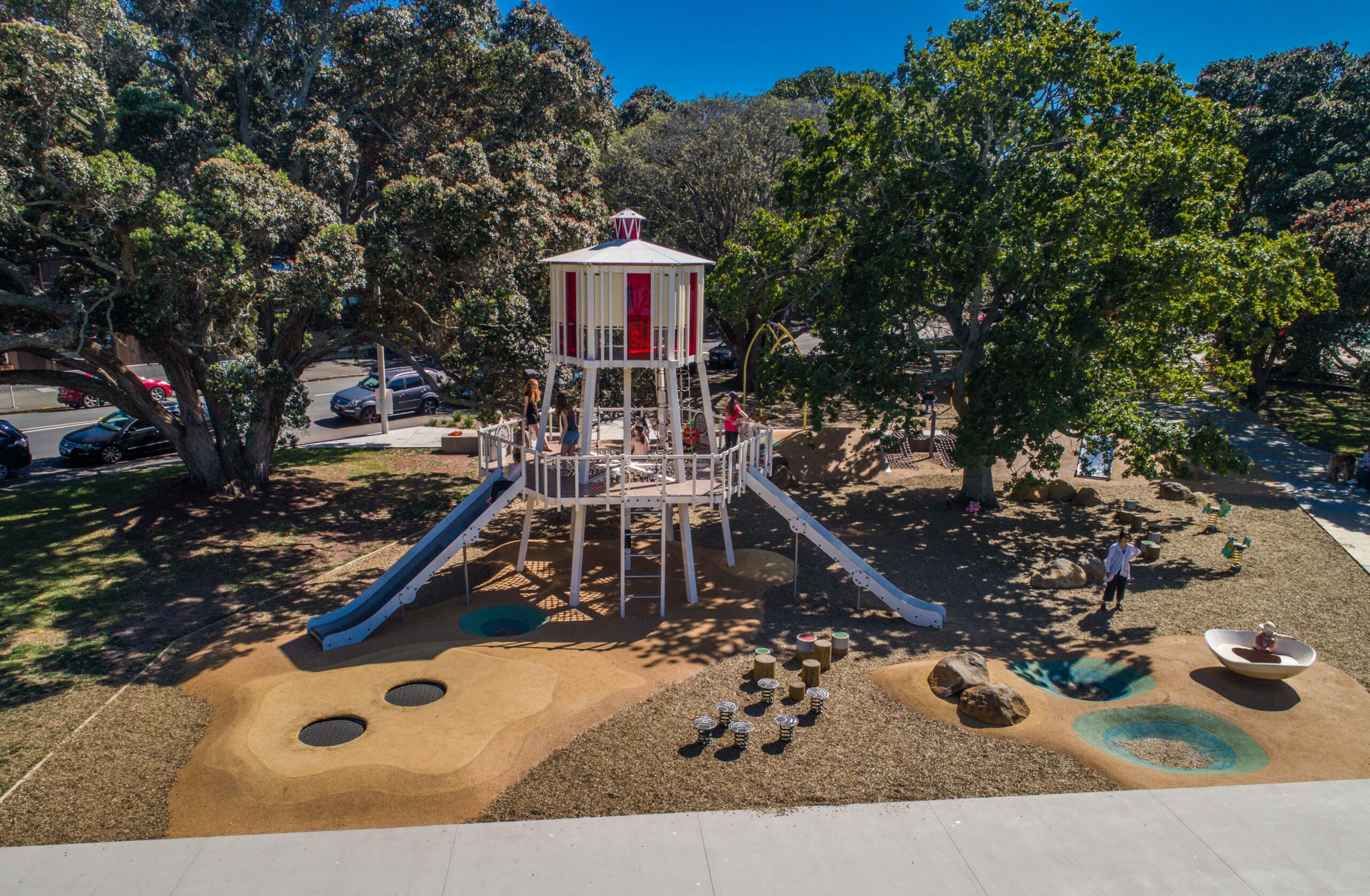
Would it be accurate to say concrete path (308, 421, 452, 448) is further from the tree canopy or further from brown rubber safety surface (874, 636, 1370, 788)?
the tree canopy

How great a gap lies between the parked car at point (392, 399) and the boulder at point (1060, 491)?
75.6ft

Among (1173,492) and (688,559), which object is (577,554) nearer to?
(688,559)

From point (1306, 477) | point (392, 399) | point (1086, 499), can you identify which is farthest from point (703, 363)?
point (392, 399)

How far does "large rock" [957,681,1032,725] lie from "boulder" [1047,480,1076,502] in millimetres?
12177

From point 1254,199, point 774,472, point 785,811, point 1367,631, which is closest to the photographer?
point 785,811

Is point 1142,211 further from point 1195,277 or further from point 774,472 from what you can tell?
point 774,472

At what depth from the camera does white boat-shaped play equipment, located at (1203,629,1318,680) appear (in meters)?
13.5

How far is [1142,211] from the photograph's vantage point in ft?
66.5

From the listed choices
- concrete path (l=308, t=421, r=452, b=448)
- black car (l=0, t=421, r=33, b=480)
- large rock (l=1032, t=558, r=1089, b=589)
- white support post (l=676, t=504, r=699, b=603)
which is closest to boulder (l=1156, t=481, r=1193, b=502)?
large rock (l=1032, t=558, r=1089, b=589)

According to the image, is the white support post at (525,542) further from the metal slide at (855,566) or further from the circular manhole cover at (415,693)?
the circular manhole cover at (415,693)

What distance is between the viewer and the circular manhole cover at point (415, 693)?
13.4 meters

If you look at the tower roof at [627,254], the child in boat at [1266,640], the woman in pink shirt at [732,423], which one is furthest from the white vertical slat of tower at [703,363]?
the child in boat at [1266,640]

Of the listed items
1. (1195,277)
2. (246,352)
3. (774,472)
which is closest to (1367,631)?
(1195,277)

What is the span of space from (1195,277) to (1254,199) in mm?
24765
